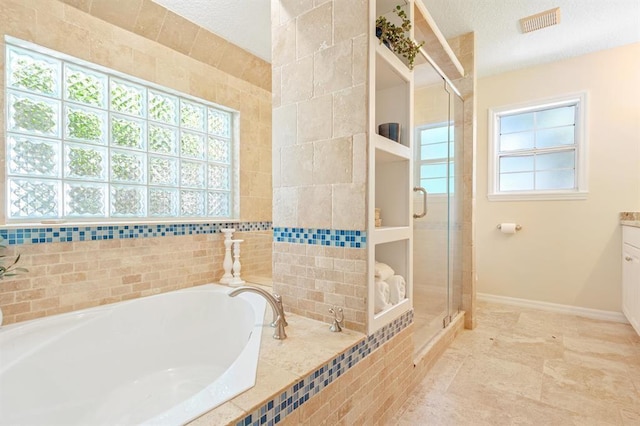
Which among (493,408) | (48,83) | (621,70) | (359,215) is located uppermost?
(621,70)

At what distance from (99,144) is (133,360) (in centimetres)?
136

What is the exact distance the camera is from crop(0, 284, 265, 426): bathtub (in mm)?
1250

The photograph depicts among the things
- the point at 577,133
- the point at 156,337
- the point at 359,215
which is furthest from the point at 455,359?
the point at 577,133

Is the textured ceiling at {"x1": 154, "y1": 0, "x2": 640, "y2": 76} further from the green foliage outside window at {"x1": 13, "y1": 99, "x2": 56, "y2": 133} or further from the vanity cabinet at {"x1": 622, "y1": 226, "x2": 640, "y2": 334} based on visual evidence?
the vanity cabinet at {"x1": 622, "y1": 226, "x2": 640, "y2": 334}

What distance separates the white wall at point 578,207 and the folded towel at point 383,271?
242 cm

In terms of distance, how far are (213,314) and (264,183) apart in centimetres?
135

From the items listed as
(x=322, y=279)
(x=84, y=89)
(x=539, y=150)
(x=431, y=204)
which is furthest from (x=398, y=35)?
(x=539, y=150)

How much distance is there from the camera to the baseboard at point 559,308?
297 centimetres

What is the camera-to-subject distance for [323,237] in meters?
1.60

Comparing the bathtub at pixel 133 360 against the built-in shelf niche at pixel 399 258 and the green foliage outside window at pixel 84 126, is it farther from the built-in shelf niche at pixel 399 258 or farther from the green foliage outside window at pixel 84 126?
the green foliage outside window at pixel 84 126

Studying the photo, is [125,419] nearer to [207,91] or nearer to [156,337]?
[156,337]

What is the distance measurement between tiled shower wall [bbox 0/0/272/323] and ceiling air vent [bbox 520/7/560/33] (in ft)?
7.33

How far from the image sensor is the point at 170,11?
2.17m

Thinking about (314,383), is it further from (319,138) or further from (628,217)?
(628,217)
